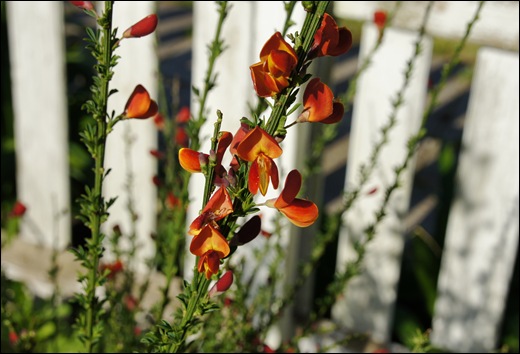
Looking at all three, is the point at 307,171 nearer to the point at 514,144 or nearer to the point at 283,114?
the point at 514,144

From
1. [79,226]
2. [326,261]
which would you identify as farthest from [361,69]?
[79,226]

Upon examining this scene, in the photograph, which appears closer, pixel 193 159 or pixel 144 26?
pixel 193 159

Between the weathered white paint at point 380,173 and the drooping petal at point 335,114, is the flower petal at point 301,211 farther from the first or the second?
the weathered white paint at point 380,173

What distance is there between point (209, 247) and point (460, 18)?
1138 mm

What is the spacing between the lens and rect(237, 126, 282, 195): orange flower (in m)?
0.82

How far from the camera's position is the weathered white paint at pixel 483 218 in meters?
1.84

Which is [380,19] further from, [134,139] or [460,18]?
[134,139]

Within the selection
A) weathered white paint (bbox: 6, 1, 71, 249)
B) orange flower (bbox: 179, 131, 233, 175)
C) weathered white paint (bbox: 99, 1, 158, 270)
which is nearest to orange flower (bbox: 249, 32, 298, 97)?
orange flower (bbox: 179, 131, 233, 175)

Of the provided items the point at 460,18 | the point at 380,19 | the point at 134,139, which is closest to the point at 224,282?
the point at 380,19

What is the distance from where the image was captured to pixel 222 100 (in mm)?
2021

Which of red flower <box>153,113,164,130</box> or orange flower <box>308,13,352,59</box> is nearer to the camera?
orange flower <box>308,13,352,59</box>

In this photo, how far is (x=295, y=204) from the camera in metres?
0.88

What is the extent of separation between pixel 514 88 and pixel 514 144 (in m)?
0.12

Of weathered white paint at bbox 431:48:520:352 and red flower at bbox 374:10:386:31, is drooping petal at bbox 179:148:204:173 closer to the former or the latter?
red flower at bbox 374:10:386:31
